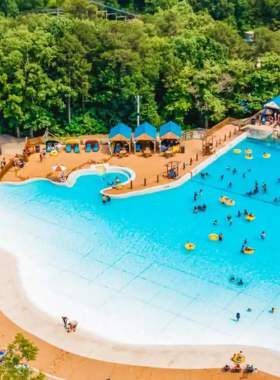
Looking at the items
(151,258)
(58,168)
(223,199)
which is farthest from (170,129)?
(151,258)

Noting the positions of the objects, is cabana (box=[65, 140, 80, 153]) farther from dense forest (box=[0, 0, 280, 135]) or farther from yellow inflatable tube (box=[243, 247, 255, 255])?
yellow inflatable tube (box=[243, 247, 255, 255])

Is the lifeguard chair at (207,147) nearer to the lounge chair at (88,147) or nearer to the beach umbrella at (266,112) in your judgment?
the beach umbrella at (266,112)

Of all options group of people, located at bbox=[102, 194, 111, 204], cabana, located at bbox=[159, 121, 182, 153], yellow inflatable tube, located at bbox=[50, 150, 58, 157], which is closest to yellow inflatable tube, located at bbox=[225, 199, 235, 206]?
cabana, located at bbox=[159, 121, 182, 153]

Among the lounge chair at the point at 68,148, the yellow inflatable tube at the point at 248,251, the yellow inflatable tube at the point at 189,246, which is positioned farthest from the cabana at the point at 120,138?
the yellow inflatable tube at the point at 248,251

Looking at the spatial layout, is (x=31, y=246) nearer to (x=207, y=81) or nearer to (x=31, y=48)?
(x=31, y=48)

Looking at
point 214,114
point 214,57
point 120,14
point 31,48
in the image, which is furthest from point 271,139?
point 120,14
